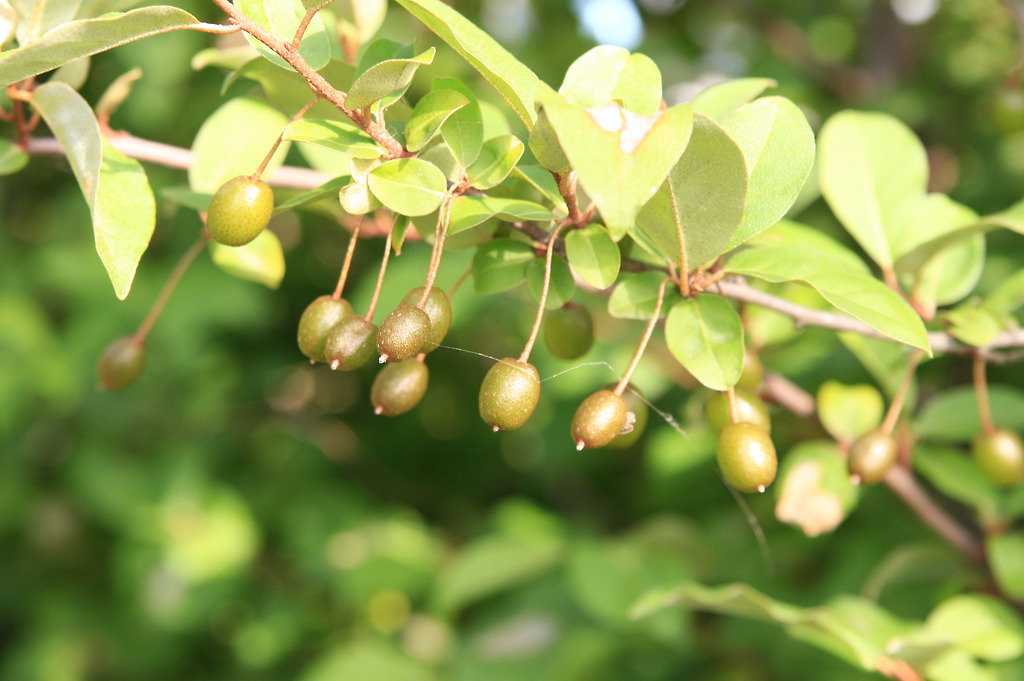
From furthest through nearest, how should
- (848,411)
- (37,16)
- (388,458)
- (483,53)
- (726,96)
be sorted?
1. (388,458)
2. (848,411)
3. (726,96)
4. (37,16)
5. (483,53)

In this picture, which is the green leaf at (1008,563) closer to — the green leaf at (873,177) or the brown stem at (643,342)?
the green leaf at (873,177)

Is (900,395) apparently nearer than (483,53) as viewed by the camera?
No

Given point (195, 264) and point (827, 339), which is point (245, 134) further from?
point (195, 264)

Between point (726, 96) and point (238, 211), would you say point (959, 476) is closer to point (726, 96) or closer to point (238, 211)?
point (726, 96)

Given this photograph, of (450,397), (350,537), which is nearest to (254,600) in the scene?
(350,537)

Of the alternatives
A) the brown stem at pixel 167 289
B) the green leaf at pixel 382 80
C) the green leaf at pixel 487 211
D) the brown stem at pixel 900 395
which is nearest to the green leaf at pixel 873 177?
the brown stem at pixel 900 395

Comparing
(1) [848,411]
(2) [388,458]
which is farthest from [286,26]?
(2) [388,458]
